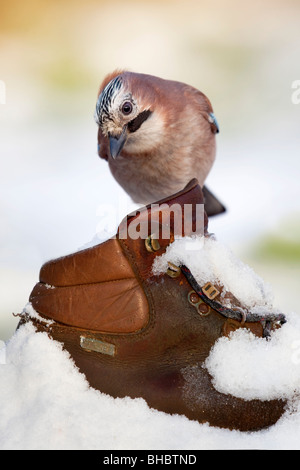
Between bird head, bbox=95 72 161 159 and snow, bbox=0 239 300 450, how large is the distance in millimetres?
1548

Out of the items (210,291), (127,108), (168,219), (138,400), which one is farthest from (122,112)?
(138,400)

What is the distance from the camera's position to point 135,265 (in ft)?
4.17

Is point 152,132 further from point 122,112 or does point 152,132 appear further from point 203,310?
point 203,310

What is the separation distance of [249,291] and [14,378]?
59 cm

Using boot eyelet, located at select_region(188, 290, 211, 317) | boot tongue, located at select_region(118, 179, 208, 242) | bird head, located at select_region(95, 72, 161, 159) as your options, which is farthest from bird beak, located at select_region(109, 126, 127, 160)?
boot eyelet, located at select_region(188, 290, 211, 317)

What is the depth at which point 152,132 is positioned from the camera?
2.95 meters

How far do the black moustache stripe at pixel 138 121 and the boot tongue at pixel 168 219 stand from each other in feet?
5.33

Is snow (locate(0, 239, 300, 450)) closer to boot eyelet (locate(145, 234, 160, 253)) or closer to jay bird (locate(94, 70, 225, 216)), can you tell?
boot eyelet (locate(145, 234, 160, 253))

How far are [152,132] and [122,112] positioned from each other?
0.21 m

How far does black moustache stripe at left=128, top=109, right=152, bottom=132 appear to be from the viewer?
2.90 m

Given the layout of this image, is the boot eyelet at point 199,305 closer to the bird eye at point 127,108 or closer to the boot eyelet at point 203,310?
the boot eyelet at point 203,310

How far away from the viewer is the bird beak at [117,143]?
2.70 m
